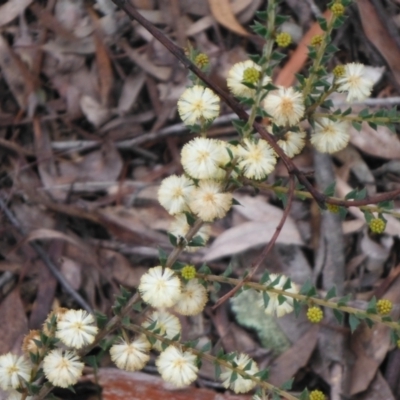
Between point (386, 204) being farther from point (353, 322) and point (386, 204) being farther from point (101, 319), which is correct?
Answer: point (101, 319)

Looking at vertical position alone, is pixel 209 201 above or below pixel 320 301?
above

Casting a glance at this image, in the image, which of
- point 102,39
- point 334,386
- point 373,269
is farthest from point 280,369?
point 102,39

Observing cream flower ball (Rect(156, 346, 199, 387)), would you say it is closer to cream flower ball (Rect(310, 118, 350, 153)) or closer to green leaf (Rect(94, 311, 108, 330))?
green leaf (Rect(94, 311, 108, 330))

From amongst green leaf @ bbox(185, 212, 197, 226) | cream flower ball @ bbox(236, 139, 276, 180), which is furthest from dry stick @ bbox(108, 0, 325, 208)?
green leaf @ bbox(185, 212, 197, 226)

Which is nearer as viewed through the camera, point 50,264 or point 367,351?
point 367,351

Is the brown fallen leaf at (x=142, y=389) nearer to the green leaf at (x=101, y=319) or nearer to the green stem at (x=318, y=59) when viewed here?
the green leaf at (x=101, y=319)

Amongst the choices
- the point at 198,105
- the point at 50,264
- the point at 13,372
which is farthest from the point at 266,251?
the point at 50,264

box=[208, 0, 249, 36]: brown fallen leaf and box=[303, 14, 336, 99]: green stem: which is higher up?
box=[303, 14, 336, 99]: green stem
